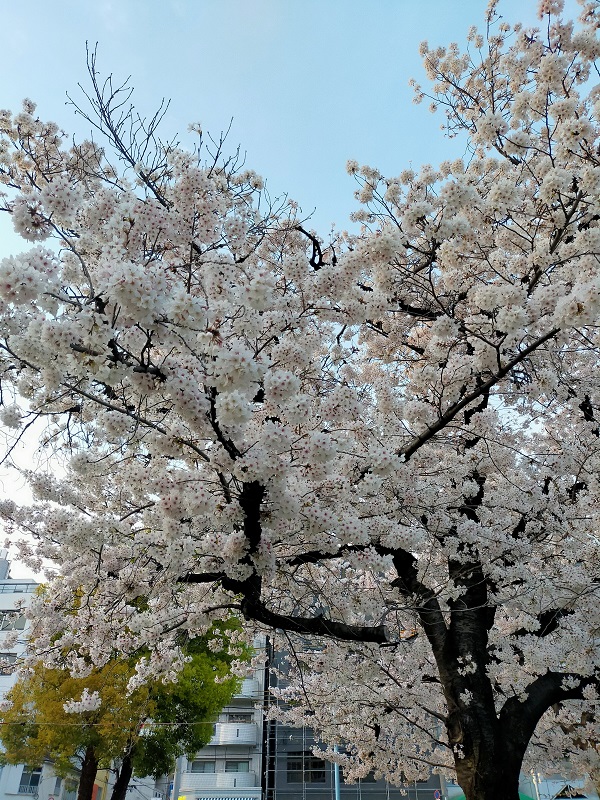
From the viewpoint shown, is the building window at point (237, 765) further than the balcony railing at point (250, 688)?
Yes

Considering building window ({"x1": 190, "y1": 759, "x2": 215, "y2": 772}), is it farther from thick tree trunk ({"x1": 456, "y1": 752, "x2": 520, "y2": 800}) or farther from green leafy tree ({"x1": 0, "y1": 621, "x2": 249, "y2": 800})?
thick tree trunk ({"x1": 456, "y1": 752, "x2": 520, "y2": 800})

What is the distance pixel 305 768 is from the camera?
63.7 ft

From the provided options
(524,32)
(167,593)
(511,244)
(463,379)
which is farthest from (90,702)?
(524,32)

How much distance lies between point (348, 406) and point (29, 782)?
82.6 feet

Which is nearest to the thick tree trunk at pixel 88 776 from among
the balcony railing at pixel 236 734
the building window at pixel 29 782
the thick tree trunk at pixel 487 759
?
the building window at pixel 29 782

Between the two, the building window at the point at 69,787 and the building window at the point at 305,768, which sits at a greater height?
the building window at the point at 305,768

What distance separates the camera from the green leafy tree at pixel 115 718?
12.5 metres

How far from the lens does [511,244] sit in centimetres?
611

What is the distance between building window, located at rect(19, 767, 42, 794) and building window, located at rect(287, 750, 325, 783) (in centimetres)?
942

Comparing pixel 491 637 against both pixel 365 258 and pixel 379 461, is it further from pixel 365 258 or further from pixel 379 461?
pixel 365 258

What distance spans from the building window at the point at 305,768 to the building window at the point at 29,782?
9.42m

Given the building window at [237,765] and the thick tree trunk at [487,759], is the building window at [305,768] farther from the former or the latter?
the thick tree trunk at [487,759]

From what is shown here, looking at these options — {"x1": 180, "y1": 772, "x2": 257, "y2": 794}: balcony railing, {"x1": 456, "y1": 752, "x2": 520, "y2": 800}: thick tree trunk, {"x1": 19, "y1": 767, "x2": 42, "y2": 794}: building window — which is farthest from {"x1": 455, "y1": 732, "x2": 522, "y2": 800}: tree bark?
{"x1": 180, "y1": 772, "x2": 257, "y2": 794}: balcony railing

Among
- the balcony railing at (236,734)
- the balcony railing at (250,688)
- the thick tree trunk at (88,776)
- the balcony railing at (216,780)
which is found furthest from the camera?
the balcony railing at (250,688)
